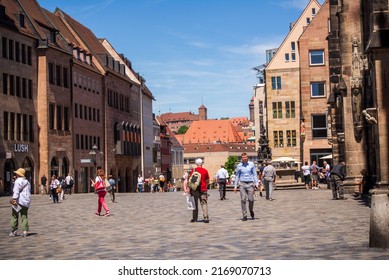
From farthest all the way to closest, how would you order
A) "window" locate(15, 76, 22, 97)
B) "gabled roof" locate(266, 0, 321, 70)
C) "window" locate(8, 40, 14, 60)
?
"gabled roof" locate(266, 0, 321, 70), "window" locate(15, 76, 22, 97), "window" locate(8, 40, 14, 60)

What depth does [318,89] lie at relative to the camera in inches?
3145

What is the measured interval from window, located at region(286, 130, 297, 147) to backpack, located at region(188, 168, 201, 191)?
62.7 metres

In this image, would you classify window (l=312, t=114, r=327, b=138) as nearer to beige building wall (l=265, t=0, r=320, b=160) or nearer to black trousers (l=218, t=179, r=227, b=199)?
beige building wall (l=265, t=0, r=320, b=160)

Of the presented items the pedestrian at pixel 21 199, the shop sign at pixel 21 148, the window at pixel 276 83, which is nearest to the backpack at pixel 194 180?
the pedestrian at pixel 21 199

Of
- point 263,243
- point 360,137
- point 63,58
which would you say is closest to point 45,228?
point 263,243

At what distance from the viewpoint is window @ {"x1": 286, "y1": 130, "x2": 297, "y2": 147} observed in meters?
85.3

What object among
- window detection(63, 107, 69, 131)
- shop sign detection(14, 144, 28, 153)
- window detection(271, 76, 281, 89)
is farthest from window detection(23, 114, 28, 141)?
window detection(271, 76, 281, 89)

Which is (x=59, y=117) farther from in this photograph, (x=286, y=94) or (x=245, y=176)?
(x=245, y=176)

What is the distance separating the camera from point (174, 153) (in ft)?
547

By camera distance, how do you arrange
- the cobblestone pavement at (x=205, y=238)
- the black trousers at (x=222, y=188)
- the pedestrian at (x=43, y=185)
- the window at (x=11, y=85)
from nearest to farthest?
the cobblestone pavement at (x=205, y=238)
the black trousers at (x=222, y=188)
the pedestrian at (x=43, y=185)
the window at (x=11, y=85)

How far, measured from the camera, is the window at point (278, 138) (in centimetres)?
8588

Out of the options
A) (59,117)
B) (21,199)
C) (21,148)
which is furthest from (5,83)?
(21,199)

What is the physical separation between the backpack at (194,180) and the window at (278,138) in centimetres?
6310

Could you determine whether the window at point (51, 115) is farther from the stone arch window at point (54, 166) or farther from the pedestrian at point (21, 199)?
the pedestrian at point (21, 199)
